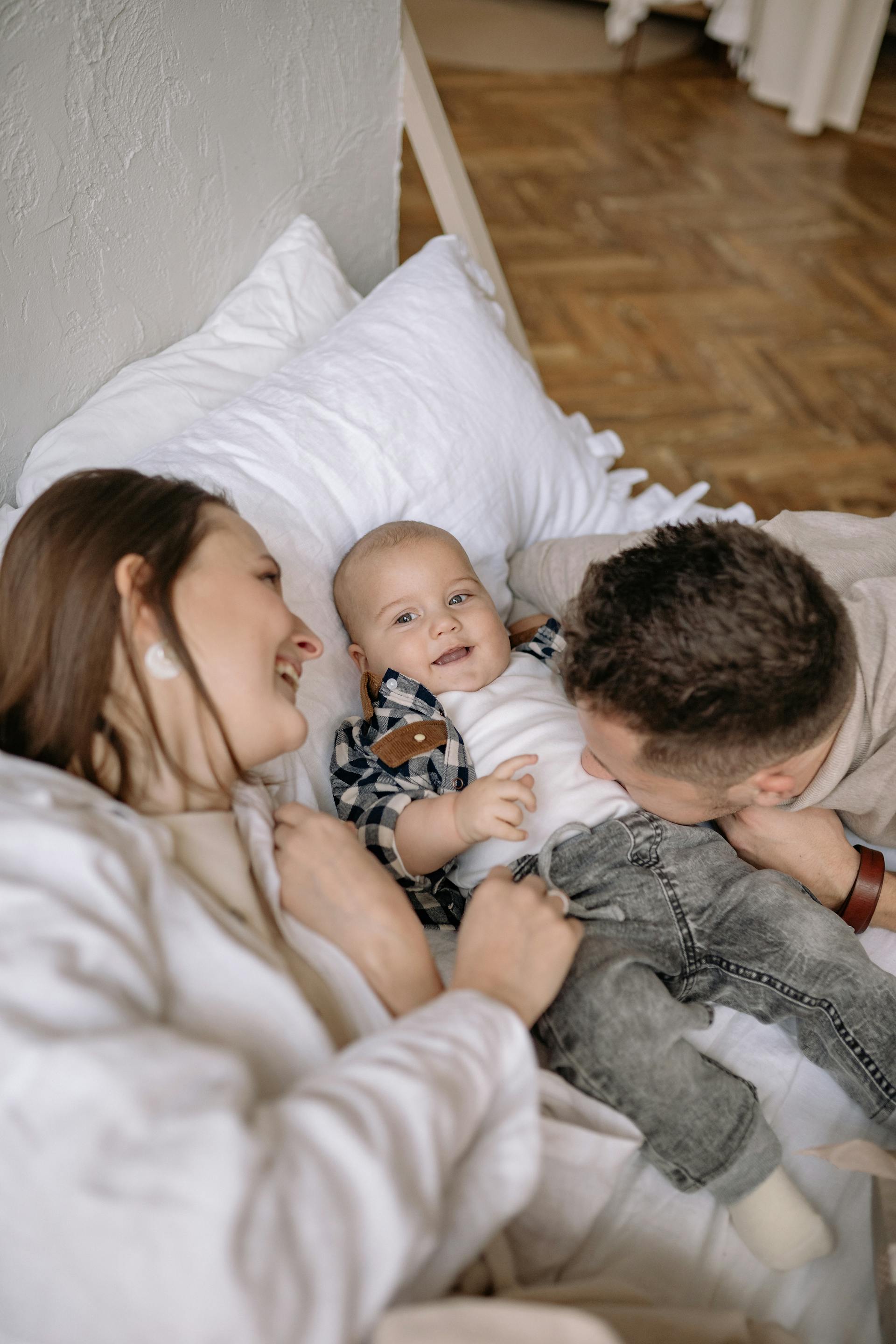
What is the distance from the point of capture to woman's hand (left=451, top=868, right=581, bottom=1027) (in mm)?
814

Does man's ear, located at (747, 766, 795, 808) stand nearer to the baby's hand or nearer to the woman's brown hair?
the baby's hand

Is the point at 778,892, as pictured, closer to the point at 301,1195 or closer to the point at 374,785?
the point at 374,785

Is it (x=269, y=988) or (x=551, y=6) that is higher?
(x=551, y=6)

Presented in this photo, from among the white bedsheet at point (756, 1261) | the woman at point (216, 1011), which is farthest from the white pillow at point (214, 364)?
the white bedsheet at point (756, 1261)

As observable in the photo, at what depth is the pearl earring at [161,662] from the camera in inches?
32.1

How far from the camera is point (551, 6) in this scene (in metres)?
4.97

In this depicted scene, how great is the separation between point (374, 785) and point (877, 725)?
548mm

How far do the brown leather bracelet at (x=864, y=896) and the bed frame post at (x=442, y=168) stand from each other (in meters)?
0.97

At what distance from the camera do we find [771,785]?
0.99m

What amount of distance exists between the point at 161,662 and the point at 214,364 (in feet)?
2.15

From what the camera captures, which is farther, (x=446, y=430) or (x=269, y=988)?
(x=446, y=430)

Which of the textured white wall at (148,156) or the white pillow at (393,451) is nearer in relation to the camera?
the textured white wall at (148,156)

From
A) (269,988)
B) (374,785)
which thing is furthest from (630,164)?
(269,988)

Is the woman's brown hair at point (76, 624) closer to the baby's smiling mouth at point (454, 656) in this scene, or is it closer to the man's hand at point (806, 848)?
the baby's smiling mouth at point (454, 656)
